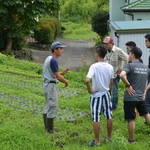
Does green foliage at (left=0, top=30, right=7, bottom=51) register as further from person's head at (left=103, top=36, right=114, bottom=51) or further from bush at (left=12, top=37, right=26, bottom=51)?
person's head at (left=103, top=36, right=114, bottom=51)

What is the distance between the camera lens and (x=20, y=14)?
20.1 m

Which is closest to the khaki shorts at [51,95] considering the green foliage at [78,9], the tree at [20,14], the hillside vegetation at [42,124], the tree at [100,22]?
the hillside vegetation at [42,124]

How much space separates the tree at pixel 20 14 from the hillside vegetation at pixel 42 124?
9099 millimetres

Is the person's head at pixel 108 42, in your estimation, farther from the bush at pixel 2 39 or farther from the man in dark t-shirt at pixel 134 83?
the bush at pixel 2 39

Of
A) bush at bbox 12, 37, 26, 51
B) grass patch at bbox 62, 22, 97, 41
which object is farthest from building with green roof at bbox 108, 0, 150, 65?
grass patch at bbox 62, 22, 97, 41

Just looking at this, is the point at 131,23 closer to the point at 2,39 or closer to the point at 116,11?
the point at 2,39

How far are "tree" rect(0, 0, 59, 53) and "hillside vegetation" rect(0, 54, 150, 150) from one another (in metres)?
9.10

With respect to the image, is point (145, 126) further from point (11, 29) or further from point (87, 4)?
point (87, 4)

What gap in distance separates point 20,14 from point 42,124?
47.5 ft

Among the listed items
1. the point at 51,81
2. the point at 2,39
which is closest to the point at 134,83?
the point at 51,81

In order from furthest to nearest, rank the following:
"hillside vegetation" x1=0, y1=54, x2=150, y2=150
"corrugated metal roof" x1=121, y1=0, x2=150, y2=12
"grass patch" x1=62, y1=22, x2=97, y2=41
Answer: "grass patch" x1=62, y1=22, x2=97, y2=41 → "corrugated metal roof" x1=121, y1=0, x2=150, y2=12 → "hillside vegetation" x1=0, y1=54, x2=150, y2=150

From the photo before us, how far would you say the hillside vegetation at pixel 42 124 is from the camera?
18.2 feet

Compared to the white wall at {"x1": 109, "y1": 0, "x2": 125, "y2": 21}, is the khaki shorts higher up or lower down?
lower down

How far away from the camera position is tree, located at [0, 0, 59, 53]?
19344mm
